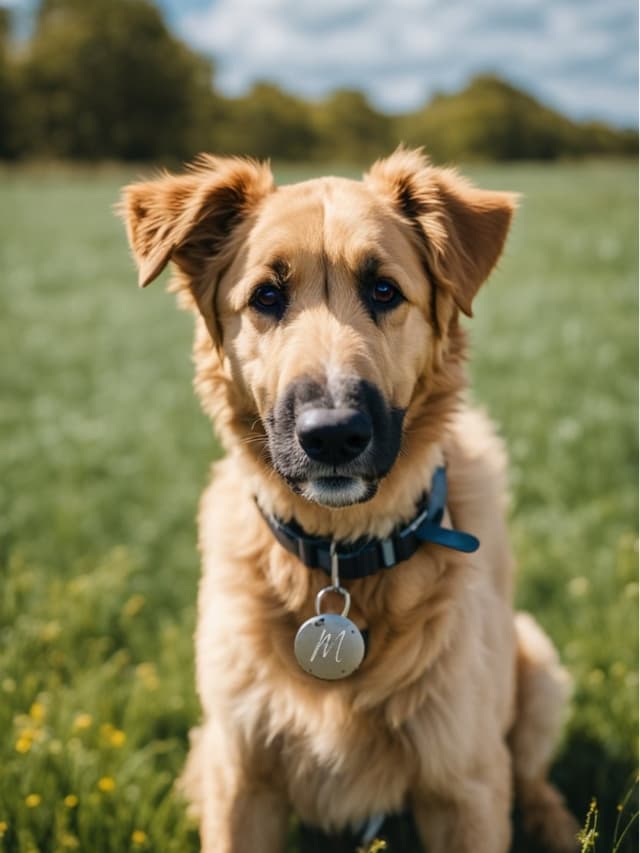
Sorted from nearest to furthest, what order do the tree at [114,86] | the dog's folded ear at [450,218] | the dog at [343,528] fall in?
the dog at [343,528] < the dog's folded ear at [450,218] < the tree at [114,86]

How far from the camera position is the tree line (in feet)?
179

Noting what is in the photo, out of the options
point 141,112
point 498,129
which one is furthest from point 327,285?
point 498,129

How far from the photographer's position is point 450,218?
9.37 ft

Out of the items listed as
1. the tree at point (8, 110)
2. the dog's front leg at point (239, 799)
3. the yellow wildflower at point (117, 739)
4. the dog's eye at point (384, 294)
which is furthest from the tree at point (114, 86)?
the dog's front leg at point (239, 799)

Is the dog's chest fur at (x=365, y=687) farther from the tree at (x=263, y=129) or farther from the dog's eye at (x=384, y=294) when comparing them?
the tree at (x=263, y=129)

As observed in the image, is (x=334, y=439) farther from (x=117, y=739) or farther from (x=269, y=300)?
(x=117, y=739)

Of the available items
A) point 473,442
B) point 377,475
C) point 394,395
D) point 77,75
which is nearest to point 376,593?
point 377,475

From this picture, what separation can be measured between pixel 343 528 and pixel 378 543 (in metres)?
0.15

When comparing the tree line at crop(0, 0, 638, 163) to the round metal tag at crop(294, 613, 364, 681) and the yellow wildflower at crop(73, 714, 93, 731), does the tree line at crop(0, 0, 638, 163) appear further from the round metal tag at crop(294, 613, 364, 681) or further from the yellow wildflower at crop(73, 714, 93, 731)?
the round metal tag at crop(294, 613, 364, 681)

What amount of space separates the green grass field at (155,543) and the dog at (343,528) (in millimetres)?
577

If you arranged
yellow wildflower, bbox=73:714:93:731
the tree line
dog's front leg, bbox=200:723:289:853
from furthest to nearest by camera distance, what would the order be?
the tree line, yellow wildflower, bbox=73:714:93:731, dog's front leg, bbox=200:723:289:853

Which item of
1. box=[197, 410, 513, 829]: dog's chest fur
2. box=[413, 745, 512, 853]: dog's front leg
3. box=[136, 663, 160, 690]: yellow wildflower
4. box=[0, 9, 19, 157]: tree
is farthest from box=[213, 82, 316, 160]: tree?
box=[413, 745, 512, 853]: dog's front leg

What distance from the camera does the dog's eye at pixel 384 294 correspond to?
2705mm

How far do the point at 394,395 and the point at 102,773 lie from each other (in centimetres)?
195
